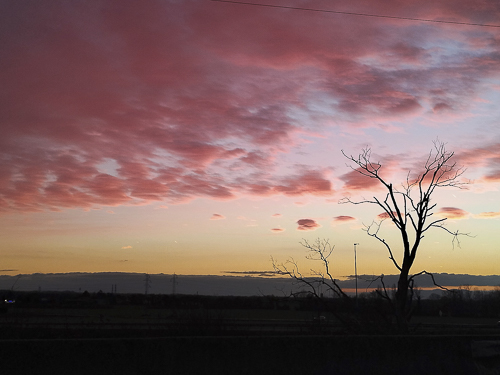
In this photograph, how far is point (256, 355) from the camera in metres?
6.16

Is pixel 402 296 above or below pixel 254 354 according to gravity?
above

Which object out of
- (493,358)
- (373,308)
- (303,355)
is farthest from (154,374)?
(373,308)

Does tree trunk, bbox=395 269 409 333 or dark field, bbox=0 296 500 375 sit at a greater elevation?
tree trunk, bbox=395 269 409 333

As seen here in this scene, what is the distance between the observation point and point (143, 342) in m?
5.65

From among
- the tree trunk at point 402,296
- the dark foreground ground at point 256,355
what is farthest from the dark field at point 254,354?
the tree trunk at point 402,296

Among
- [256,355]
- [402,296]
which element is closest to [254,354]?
[256,355]

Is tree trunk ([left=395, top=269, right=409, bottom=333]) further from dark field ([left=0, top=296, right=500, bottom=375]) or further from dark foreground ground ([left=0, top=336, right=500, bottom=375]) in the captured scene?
dark foreground ground ([left=0, top=336, right=500, bottom=375])

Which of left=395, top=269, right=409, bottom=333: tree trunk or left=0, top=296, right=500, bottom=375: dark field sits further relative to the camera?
left=395, top=269, right=409, bottom=333: tree trunk

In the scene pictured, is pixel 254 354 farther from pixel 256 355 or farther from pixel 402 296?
pixel 402 296

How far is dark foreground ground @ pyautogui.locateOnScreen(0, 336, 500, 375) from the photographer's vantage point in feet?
17.3

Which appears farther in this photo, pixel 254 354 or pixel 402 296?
pixel 402 296

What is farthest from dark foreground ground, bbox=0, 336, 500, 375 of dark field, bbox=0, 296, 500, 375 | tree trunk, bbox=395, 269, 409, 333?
tree trunk, bbox=395, 269, 409, 333

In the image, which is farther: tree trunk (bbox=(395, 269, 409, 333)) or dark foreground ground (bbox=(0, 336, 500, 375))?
tree trunk (bbox=(395, 269, 409, 333))

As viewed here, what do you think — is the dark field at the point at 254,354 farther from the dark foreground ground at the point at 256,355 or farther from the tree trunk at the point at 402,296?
the tree trunk at the point at 402,296
